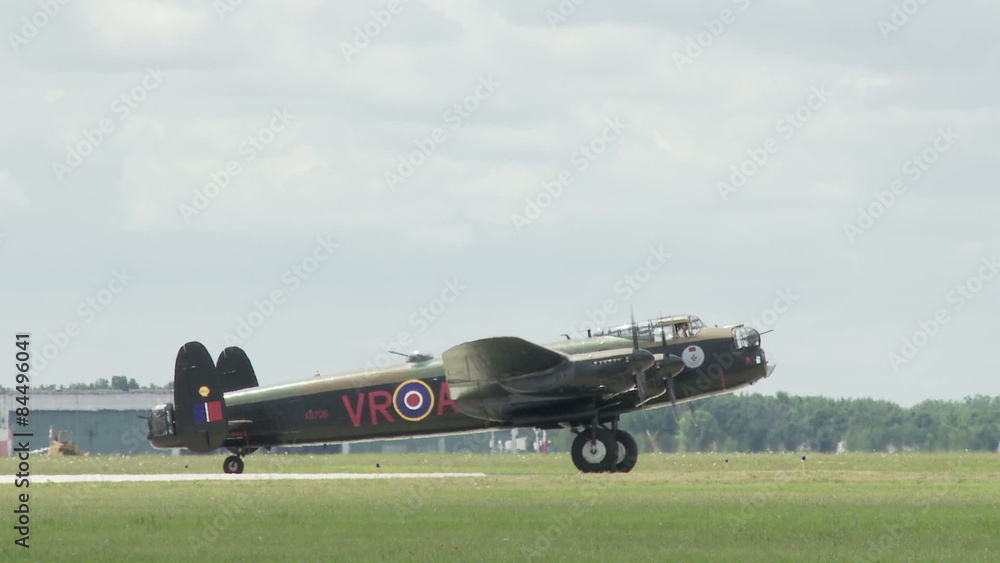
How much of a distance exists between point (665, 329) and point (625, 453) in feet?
12.4

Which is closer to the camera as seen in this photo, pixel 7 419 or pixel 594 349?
pixel 594 349

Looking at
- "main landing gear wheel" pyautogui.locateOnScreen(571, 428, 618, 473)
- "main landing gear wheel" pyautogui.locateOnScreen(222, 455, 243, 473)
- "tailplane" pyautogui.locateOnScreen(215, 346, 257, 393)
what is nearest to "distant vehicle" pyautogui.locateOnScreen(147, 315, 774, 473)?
"main landing gear wheel" pyautogui.locateOnScreen(571, 428, 618, 473)

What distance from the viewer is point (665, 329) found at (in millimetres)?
43219

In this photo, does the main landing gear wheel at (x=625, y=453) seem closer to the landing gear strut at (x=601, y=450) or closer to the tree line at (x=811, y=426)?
the landing gear strut at (x=601, y=450)

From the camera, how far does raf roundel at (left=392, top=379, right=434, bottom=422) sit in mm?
44062

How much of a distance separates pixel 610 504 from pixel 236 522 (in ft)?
27.1

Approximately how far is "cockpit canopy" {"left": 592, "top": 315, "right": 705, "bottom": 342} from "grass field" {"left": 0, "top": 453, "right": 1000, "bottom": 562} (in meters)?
4.03

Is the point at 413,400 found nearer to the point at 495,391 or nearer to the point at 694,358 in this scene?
the point at 495,391

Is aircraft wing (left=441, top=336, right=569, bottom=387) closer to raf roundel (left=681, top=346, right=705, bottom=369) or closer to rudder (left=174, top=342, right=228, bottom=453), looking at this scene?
raf roundel (left=681, top=346, right=705, bottom=369)

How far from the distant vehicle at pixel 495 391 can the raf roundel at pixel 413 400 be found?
29mm

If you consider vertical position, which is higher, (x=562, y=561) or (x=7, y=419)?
(x=7, y=419)

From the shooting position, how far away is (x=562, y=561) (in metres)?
22.6

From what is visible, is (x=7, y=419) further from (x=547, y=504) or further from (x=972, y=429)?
(x=547, y=504)

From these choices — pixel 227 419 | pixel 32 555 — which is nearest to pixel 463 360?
pixel 227 419
